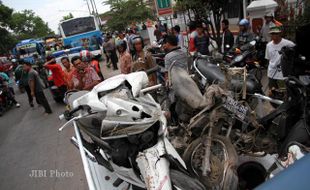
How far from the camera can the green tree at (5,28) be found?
109ft

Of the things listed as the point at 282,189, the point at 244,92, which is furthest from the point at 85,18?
the point at 282,189

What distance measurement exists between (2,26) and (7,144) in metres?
32.4

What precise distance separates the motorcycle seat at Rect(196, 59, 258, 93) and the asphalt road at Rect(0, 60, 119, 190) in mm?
2375

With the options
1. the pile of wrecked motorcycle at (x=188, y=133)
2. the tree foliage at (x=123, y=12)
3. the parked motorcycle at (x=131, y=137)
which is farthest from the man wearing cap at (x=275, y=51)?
the tree foliage at (x=123, y=12)

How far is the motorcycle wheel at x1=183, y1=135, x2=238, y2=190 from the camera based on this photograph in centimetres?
269

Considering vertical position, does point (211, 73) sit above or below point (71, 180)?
above

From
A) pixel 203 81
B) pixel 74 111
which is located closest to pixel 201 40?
pixel 203 81

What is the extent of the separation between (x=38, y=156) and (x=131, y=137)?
4078 millimetres

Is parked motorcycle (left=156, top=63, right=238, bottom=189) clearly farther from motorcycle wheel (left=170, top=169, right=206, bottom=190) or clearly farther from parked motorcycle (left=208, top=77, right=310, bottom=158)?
motorcycle wheel (left=170, top=169, right=206, bottom=190)

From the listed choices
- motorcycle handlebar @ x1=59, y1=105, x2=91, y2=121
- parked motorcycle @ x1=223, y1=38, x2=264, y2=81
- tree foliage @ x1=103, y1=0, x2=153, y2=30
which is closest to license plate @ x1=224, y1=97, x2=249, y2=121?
motorcycle handlebar @ x1=59, y1=105, x2=91, y2=121

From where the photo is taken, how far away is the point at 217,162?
111 inches

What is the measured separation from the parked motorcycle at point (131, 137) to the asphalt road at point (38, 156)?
182 centimetres

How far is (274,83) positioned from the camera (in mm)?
5359

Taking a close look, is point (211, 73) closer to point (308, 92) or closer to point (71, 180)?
point (308, 92)
